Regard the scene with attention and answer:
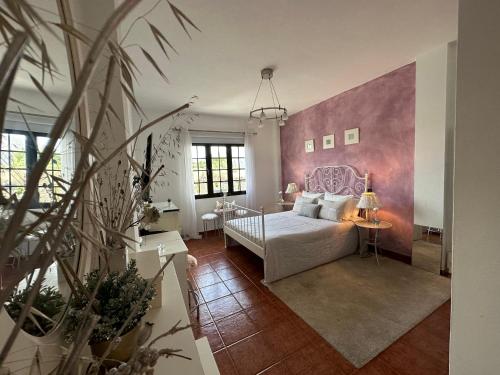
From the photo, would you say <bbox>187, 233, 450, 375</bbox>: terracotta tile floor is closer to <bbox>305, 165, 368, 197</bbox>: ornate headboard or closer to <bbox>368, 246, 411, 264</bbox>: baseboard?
<bbox>368, 246, 411, 264</bbox>: baseboard

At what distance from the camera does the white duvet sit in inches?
101

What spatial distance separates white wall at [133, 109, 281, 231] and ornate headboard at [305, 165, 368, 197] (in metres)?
1.07

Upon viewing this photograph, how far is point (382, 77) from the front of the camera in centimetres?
302

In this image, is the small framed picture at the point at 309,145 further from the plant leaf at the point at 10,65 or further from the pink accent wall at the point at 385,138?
the plant leaf at the point at 10,65

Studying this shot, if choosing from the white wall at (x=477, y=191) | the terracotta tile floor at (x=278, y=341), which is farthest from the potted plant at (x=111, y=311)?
the white wall at (x=477, y=191)

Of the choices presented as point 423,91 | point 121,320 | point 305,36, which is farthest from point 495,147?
point 423,91

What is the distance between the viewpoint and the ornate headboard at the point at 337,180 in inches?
138

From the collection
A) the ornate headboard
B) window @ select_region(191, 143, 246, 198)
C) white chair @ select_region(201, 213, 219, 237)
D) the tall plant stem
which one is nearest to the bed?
the ornate headboard

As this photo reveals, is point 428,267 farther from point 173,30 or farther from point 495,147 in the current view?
point 173,30

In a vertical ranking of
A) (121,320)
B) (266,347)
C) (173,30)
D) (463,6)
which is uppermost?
(173,30)

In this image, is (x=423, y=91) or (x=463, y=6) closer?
(x=463, y=6)

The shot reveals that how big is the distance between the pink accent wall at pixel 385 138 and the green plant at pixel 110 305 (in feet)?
10.8

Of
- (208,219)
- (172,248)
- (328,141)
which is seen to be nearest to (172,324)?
(172,248)

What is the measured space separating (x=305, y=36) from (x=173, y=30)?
1.22 meters
